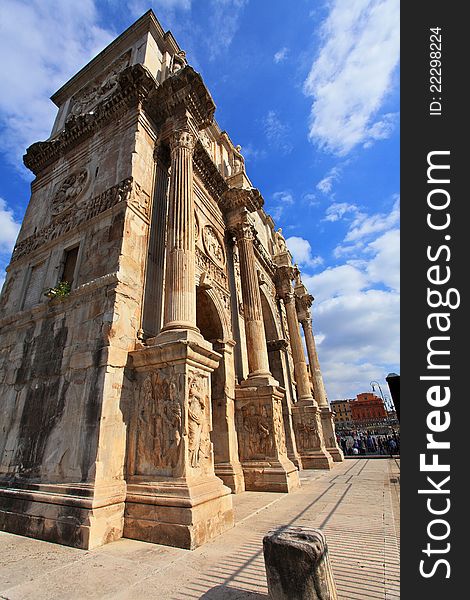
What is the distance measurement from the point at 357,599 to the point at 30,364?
25.6ft

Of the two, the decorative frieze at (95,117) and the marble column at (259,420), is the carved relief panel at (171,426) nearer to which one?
the marble column at (259,420)

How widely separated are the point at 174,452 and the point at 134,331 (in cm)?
Result: 273

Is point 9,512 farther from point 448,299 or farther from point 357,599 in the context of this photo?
point 448,299

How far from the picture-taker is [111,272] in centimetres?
716

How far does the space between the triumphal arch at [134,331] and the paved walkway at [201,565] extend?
1.33ft

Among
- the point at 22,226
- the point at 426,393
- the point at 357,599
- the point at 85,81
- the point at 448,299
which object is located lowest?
the point at 357,599

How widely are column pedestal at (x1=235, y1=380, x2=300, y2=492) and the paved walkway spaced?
10.5ft

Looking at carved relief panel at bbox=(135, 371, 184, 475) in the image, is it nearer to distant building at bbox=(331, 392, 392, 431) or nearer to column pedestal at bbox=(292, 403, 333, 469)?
column pedestal at bbox=(292, 403, 333, 469)

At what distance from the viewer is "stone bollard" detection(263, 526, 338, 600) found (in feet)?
8.14

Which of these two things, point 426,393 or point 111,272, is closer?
point 426,393

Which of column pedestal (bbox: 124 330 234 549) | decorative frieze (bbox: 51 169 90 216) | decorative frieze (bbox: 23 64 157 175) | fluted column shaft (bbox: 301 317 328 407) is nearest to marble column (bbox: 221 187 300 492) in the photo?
column pedestal (bbox: 124 330 234 549)

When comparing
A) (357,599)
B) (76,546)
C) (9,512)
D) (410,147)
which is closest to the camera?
(357,599)

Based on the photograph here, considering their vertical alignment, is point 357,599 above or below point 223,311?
below

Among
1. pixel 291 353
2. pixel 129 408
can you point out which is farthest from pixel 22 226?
pixel 291 353
